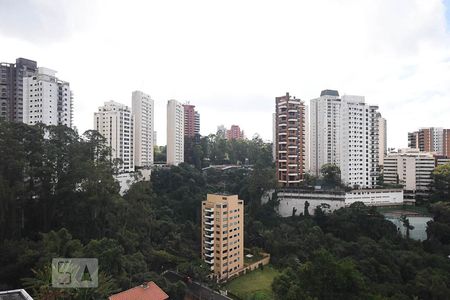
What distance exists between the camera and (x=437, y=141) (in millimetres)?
53031

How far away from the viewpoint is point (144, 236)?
23797mm

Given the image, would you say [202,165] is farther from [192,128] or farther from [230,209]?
[230,209]

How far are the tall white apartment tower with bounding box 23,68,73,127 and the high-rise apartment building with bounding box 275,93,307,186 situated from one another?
2256cm

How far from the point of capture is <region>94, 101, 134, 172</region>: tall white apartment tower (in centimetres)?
3725

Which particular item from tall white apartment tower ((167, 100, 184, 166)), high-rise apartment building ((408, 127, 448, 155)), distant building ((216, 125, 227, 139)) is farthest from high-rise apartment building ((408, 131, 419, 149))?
tall white apartment tower ((167, 100, 184, 166))

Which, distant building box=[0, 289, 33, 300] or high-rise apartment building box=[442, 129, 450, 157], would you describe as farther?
high-rise apartment building box=[442, 129, 450, 157]

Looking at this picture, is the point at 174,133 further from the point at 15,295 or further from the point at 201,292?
the point at 15,295

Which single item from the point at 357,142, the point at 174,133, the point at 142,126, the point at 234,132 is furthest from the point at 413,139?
the point at 142,126

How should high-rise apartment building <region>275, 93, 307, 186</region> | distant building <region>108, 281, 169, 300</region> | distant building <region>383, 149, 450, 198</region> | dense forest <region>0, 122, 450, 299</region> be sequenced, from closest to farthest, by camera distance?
dense forest <region>0, 122, 450, 299</region> < distant building <region>108, 281, 169, 300</region> < high-rise apartment building <region>275, 93, 307, 186</region> < distant building <region>383, 149, 450, 198</region>

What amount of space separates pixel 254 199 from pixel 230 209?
9152mm

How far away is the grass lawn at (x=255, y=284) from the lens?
69.6 feet

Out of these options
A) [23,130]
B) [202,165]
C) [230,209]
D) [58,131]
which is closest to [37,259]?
[23,130]

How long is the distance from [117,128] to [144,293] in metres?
25.0

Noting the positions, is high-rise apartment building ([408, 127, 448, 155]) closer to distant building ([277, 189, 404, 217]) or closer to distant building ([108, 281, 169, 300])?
distant building ([277, 189, 404, 217])
